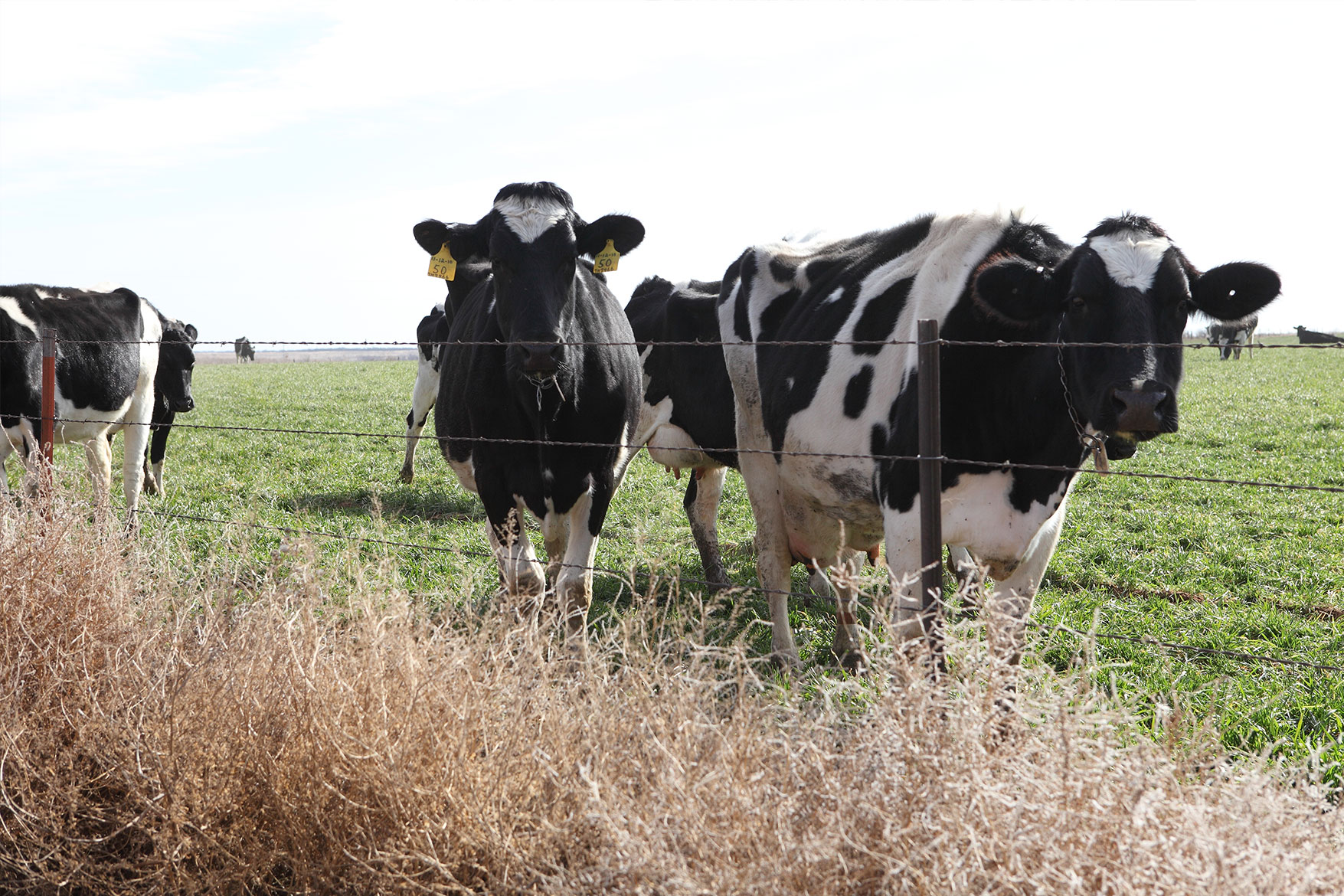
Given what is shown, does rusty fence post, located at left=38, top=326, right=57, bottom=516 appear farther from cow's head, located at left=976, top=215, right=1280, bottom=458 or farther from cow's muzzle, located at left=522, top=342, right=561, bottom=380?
cow's head, located at left=976, top=215, right=1280, bottom=458

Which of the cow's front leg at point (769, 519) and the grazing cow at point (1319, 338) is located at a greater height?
the grazing cow at point (1319, 338)

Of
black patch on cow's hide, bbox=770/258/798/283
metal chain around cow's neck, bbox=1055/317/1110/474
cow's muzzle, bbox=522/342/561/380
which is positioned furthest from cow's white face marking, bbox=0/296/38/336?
metal chain around cow's neck, bbox=1055/317/1110/474

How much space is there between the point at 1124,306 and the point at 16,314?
8600 mm

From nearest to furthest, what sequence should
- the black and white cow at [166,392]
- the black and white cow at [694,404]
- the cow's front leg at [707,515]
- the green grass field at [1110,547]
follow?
the green grass field at [1110,547], the black and white cow at [694,404], the cow's front leg at [707,515], the black and white cow at [166,392]

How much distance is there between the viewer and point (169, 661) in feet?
11.6

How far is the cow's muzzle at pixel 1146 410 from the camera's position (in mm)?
3451

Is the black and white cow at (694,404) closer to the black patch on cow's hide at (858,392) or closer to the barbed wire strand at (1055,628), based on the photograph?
the barbed wire strand at (1055,628)

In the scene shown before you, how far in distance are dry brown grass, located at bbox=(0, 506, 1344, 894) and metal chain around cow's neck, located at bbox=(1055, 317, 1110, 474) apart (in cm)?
131

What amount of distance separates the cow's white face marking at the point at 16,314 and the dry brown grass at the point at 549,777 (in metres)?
5.85

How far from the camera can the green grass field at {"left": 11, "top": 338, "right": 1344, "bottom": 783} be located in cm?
451

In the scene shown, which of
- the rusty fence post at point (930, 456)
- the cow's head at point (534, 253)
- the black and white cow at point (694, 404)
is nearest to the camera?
the rusty fence post at point (930, 456)

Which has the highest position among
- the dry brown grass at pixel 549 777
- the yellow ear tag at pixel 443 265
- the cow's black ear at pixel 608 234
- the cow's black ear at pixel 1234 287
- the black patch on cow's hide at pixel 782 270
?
the cow's black ear at pixel 608 234

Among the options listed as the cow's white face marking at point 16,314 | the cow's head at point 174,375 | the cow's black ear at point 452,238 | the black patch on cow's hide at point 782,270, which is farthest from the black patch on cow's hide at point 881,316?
the cow's head at point 174,375

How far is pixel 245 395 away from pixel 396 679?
1164 inches
